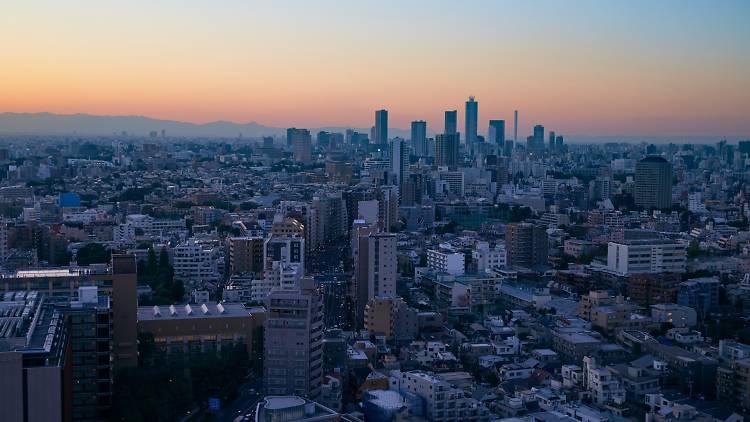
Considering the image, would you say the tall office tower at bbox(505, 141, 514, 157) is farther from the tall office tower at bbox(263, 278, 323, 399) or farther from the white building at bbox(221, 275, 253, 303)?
the tall office tower at bbox(263, 278, 323, 399)

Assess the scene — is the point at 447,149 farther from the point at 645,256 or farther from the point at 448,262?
the point at 448,262

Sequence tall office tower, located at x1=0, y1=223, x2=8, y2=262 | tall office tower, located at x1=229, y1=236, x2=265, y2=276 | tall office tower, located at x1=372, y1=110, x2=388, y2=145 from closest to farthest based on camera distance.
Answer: tall office tower, located at x1=229, y1=236, x2=265, y2=276, tall office tower, located at x1=0, y1=223, x2=8, y2=262, tall office tower, located at x1=372, y1=110, x2=388, y2=145

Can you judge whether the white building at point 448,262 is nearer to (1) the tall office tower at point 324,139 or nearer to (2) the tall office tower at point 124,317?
(2) the tall office tower at point 124,317

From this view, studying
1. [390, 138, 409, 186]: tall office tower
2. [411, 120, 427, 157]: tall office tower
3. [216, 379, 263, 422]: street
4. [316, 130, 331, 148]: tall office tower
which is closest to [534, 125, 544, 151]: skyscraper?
[411, 120, 427, 157]: tall office tower

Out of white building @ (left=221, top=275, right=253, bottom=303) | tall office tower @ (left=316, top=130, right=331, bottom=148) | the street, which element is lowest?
the street

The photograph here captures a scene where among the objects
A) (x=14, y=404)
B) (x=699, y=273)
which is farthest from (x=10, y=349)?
(x=699, y=273)
